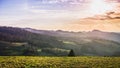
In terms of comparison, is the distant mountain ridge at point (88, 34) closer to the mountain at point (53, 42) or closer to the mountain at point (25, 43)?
the mountain at point (53, 42)

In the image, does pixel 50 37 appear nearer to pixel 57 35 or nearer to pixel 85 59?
pixel 57 35

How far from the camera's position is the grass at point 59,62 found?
22984 mm

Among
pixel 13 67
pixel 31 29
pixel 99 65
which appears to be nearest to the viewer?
pixel 13 67

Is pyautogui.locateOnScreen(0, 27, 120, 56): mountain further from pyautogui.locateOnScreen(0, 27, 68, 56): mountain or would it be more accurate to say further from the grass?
the grass

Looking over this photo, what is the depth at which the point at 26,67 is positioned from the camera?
22.5 meters

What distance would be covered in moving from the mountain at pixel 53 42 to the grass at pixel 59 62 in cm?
167

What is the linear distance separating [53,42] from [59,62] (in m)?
4.07

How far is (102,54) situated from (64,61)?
4.78m

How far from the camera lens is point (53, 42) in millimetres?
28359

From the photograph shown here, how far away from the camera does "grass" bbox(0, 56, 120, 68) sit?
23.0 m

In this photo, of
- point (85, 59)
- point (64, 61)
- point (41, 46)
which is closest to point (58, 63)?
point (64, 61)

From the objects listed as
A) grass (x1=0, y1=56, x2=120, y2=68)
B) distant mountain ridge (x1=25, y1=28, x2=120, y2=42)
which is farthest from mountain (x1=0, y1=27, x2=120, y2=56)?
grass (x1=0, y1=56, x2=120, y2=68)

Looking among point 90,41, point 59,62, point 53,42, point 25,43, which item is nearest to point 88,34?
point 90,41

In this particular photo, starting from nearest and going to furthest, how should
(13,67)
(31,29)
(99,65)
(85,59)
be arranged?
(13,67) < (99,65) < (85,59) < (31,29)
